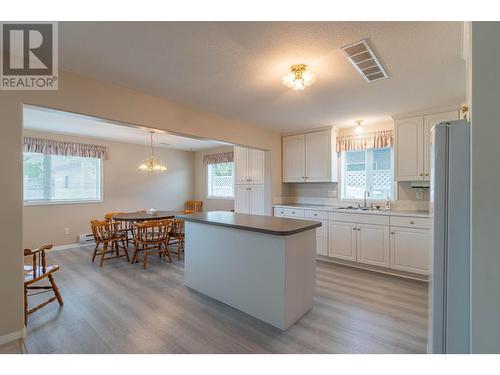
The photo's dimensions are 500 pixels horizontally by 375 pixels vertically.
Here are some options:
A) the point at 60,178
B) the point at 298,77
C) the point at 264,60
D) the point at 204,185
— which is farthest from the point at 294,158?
the point at 60,178

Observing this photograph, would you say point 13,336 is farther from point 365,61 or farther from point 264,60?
point 365,61

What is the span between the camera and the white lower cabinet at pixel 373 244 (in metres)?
3.49

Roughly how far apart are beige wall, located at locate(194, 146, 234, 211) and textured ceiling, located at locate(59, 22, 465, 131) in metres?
3.54

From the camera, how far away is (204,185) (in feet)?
23.3

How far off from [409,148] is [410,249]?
1421 mm

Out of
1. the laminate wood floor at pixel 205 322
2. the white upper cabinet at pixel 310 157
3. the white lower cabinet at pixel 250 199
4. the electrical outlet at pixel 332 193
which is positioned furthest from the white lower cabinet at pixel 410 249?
the white lower cabinet at pixel 250 199

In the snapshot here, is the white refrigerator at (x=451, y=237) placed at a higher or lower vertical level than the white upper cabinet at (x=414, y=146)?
lower

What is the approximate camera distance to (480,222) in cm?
103

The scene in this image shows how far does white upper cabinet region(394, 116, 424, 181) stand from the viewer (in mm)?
3441

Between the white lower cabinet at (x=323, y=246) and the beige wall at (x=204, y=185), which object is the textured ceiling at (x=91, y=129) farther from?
the white lower cabinet at (x=323, y=246)
